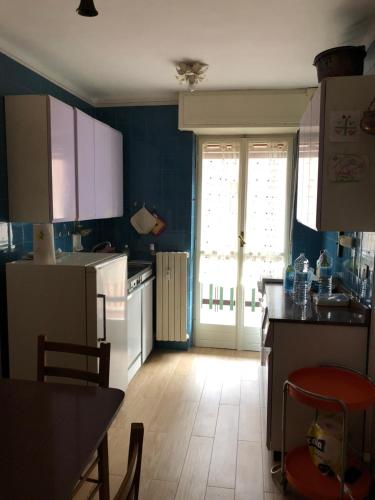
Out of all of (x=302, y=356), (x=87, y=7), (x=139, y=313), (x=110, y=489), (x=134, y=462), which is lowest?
(x=110, y=489)

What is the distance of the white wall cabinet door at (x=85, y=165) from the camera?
2.69 metres

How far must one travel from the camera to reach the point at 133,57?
2.62m

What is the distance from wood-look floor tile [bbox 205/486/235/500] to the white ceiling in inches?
93.2

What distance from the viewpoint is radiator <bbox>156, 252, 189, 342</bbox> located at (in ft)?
12.0

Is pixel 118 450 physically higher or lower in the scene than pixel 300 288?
lower

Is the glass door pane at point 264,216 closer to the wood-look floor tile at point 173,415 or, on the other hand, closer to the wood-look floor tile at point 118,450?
the wood-look floor tile at point 173,415

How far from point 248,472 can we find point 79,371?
3.69 feet

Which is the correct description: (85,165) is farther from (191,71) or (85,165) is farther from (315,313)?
(315,313)

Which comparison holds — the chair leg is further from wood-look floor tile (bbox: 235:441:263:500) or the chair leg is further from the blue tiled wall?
the blue tiled wall

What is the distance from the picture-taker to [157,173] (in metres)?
3.70

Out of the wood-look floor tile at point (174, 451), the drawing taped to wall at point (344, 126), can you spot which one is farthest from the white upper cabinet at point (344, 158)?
the wood-look floor tile at point (174, 451)

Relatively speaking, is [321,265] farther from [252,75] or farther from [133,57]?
[133,57]

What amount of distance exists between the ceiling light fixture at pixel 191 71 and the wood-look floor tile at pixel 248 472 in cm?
242

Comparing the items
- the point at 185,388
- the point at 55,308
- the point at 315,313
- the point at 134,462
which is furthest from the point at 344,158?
the point at 185,388
